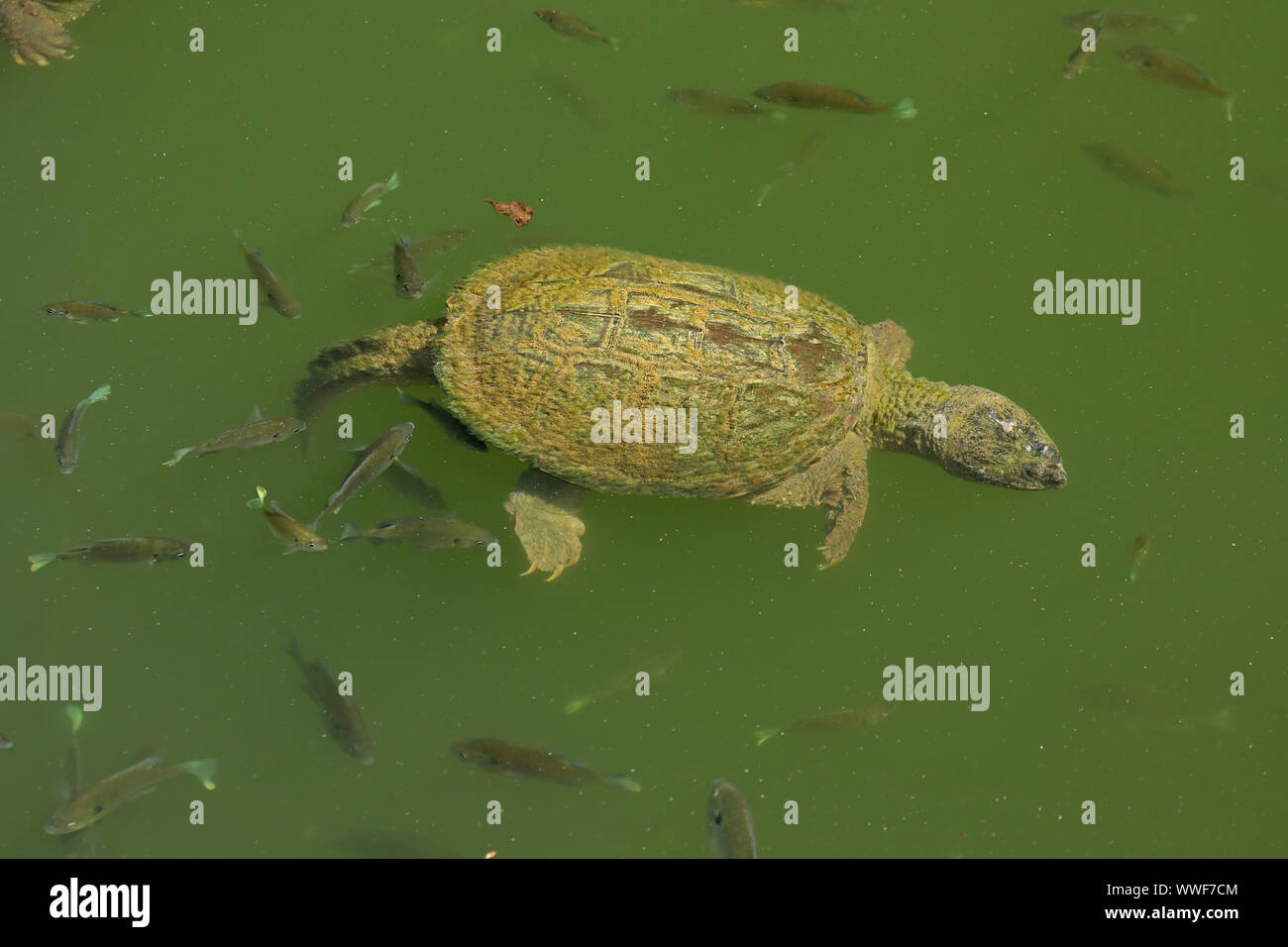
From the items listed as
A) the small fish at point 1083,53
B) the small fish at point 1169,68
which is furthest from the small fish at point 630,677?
the small fish at point 1169,68

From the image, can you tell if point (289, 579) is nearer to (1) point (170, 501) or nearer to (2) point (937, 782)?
(1) point (170, 501)

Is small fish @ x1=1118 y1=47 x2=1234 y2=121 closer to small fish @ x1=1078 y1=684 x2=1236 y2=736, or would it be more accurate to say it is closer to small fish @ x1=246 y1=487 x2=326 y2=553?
small fish @ x1=1078 y1=684 x2=1236 y2=736

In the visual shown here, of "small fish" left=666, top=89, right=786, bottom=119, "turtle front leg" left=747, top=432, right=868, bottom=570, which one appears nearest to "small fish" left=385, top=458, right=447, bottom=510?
"turtle front leg" left=747, top=432, right=868, bottom=570

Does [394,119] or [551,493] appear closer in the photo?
[551,493]

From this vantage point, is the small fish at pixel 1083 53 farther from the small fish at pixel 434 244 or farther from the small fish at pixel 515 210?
the small fish at pixel 434 244

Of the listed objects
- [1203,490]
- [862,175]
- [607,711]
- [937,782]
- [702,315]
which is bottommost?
[937,782]

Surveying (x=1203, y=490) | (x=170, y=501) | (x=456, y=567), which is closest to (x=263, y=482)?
(x=170, y=501)

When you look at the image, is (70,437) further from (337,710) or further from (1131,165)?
(1131,165)
